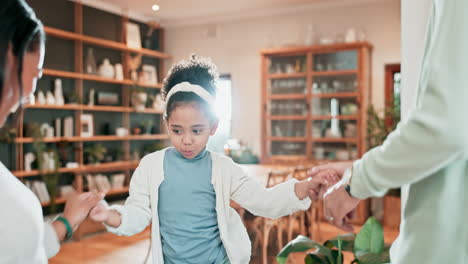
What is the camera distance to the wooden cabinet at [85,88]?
535 centimetres

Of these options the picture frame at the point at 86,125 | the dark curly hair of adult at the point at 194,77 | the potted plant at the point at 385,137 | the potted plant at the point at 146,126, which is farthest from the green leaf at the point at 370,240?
the potted plant at the point at 146,126

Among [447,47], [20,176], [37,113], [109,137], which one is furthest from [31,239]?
[109,137]

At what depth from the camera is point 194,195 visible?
5.13 feet

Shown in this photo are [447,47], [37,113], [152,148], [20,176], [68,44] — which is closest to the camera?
[447,47]

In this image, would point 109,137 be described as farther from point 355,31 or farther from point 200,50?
point 355,31

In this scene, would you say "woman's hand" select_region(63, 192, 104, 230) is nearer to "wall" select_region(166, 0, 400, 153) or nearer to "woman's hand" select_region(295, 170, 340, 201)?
"woman's hand" select_region(295, 170, 340, 201)

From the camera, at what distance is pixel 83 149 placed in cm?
582

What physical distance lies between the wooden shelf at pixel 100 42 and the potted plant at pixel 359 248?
427 centimetres

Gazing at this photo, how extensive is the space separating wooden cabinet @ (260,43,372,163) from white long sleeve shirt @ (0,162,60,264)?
492 cm

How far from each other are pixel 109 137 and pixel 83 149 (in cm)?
41

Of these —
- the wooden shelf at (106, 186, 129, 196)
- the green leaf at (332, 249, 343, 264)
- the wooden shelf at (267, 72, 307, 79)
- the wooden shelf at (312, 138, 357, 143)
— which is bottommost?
the wooden shelf at (106, 186, 129, 196)

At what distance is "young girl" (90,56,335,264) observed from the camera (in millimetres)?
1534

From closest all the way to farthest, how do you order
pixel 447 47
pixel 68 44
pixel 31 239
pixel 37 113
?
pixel 447 47 → pixel 31 239 → pixel 37 113 → pixel 68 44

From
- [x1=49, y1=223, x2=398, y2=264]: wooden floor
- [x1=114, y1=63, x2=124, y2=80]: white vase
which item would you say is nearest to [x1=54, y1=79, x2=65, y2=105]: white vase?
[x1=114, y1=63, x2=124, y2=80]: white vase
